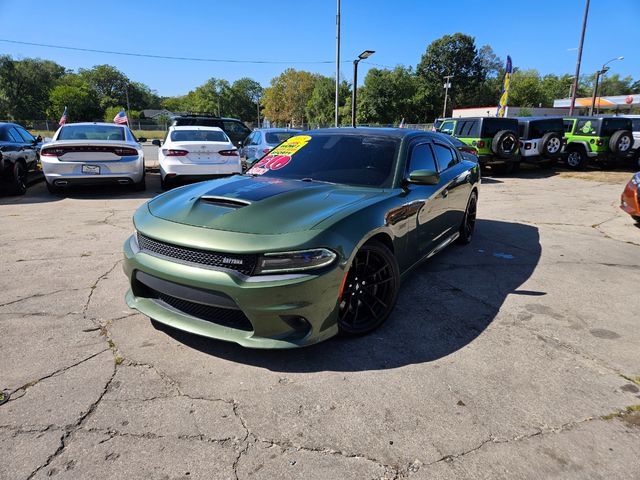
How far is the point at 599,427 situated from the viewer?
7.48ft

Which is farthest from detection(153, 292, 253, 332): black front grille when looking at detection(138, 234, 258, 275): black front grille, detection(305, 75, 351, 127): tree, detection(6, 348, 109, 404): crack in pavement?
detection(305, 75, 351, 127): tree

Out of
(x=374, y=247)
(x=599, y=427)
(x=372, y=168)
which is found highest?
(x=372, y=168)

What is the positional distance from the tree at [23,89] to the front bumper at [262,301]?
79.3 metres

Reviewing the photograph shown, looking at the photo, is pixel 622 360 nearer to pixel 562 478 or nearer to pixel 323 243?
pixel 562 478

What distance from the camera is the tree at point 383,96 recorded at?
56531 mm

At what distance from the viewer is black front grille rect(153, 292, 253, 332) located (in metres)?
2.60

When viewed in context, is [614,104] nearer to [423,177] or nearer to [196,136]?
[196,136]

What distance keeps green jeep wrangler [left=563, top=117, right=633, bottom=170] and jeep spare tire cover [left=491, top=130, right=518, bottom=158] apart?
3711mm

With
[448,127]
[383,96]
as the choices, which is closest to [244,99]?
[383,96]

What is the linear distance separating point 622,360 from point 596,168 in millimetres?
16506

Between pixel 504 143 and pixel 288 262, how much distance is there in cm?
1282

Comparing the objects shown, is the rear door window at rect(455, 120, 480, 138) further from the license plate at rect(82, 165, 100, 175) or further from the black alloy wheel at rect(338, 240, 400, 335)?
the black alloy wheel at rect(338, 240, 400, 335)

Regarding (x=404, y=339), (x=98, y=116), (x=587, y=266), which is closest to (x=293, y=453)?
(x=404, y=339)

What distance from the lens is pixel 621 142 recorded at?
1441 cm
